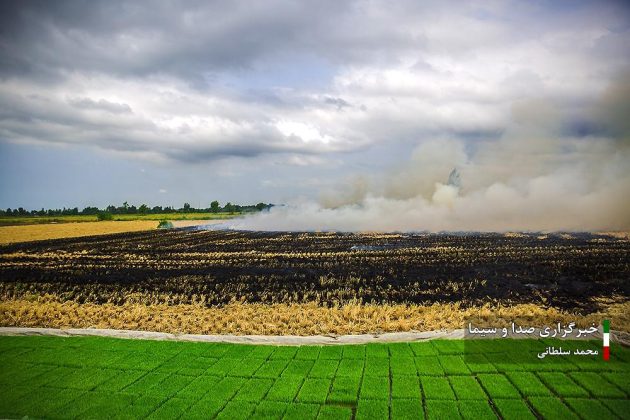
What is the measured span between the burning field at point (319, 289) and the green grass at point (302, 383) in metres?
2.82

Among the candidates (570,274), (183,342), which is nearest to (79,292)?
(183,342)

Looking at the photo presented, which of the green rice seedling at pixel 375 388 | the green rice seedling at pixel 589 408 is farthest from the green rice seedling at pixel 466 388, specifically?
the green rice seedling at pixel 589 408

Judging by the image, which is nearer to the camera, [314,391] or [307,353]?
[314,391]

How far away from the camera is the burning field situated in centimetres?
1341

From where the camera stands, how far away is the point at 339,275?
73.0 feet

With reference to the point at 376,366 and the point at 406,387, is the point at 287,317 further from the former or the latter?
the point at 406,387

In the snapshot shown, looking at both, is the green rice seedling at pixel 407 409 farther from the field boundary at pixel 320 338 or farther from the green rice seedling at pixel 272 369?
the field boundary at pixel 320 338

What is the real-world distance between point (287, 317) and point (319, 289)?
5.45m

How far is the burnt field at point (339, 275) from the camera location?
56.2 feet

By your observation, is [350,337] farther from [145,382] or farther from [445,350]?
[145,382]

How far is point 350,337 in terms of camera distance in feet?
34.9

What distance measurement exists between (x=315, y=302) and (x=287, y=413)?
348 inches

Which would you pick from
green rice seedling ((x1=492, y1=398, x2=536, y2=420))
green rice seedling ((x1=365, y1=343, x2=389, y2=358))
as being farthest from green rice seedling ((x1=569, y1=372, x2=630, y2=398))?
green rice seedling ((x1=365, y1=343, x2=389, y2=358))

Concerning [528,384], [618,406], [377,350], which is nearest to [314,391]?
[377,350]
